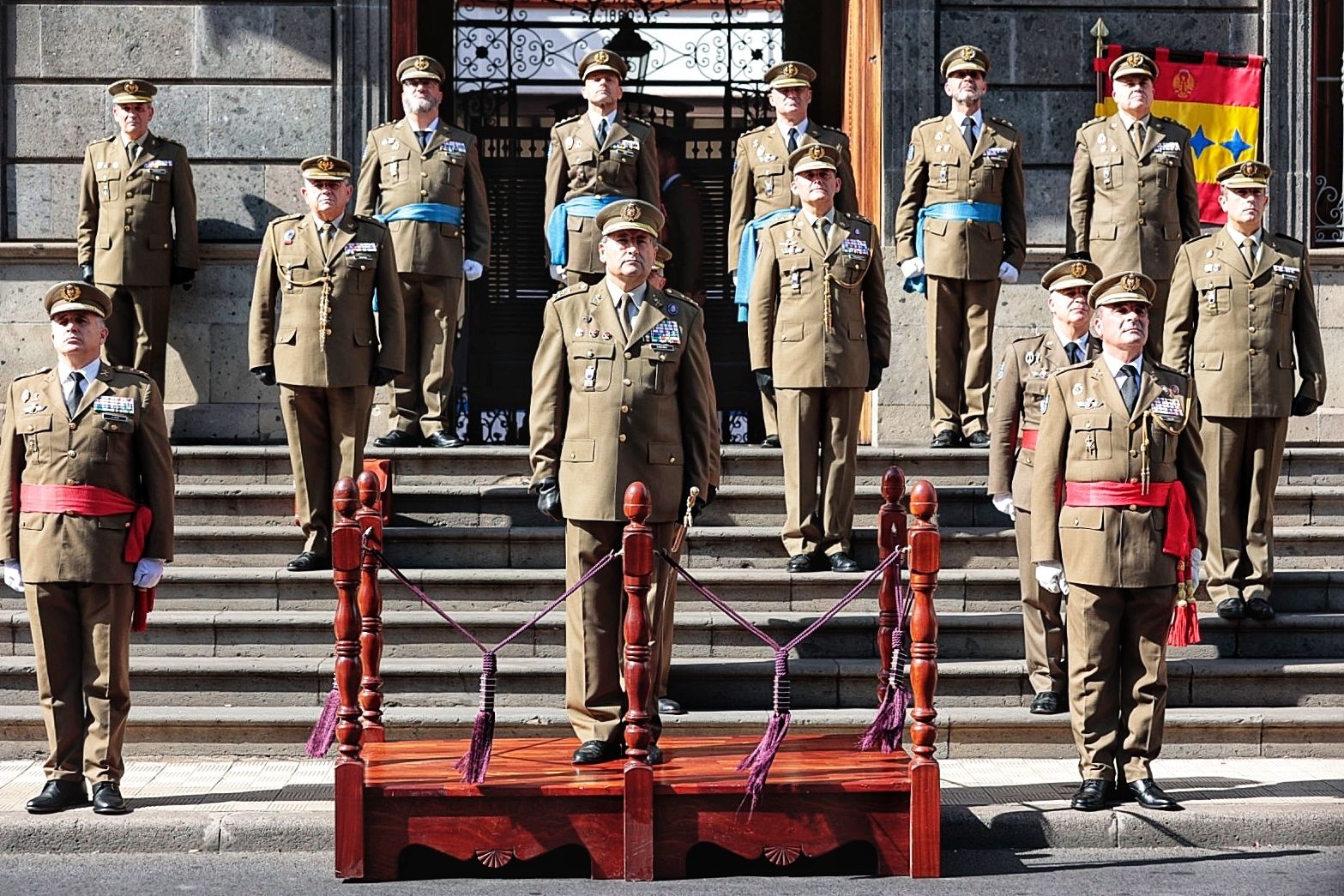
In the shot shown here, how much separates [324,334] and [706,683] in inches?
109

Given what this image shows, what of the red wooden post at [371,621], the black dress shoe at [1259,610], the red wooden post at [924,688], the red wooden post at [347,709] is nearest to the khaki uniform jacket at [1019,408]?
the black dress shoe at [1259,610]

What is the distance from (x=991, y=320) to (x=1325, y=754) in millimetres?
3496

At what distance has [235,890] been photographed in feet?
23.0

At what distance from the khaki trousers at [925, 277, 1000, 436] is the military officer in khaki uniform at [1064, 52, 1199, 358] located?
2.12ft

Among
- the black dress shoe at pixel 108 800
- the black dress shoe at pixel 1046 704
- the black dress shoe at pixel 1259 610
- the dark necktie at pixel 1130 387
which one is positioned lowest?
the black dress shoe at pixel 108 800

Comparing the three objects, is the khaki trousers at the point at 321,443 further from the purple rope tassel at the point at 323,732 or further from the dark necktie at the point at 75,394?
the purple rope tassel at the point at 323,732

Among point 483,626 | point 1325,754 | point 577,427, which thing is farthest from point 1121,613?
point 483,626

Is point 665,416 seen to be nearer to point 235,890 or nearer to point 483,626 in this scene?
point 483,626

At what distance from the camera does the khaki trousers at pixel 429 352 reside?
38.0 feet

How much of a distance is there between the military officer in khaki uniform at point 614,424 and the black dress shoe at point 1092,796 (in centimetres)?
167

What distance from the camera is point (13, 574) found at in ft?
26.7

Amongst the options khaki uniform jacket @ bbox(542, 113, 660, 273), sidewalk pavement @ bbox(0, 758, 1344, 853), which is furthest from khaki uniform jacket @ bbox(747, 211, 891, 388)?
sidewalk pavement @ bbox(0, 758, 1344, 853)

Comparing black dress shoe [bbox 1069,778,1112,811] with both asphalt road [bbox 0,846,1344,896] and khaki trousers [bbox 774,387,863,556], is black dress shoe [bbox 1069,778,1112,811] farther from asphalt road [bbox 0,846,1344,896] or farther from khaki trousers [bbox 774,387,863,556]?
khaki trousers [bbox 774,387,863,556]

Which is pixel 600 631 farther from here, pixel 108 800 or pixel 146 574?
pixel 108 800
